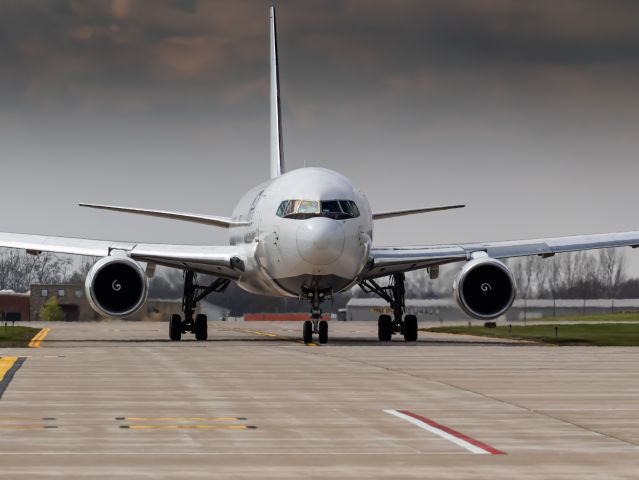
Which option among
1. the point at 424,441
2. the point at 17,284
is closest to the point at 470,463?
the point at 424,441

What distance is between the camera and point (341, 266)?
32.3 metres

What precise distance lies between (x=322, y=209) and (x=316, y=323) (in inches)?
133

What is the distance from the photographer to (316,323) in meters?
33.9

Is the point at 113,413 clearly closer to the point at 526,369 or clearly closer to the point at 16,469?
the point at 16,469

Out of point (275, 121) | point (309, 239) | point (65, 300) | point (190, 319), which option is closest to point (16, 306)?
point (65, 300)

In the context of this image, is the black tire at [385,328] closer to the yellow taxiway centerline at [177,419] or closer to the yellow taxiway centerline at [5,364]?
the yellow taxiway centerline at [5,364]

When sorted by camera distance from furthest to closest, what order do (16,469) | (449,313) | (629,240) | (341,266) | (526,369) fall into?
(449,313) < (629,240) < (341,266) < (526,369) < (16,469)

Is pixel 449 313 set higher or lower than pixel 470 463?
higher

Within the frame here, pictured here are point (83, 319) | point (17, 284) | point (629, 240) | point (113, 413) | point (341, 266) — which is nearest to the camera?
point (113, 413)

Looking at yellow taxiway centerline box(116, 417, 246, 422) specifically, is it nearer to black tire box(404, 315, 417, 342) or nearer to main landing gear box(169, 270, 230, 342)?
black tire box(404, 315, 417, 342)

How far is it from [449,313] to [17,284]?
55.7 m

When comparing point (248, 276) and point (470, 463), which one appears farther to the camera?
point (248, 276)

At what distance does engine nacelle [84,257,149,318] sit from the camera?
113 ft

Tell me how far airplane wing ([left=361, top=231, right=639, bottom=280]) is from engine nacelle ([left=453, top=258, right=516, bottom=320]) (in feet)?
5.16
